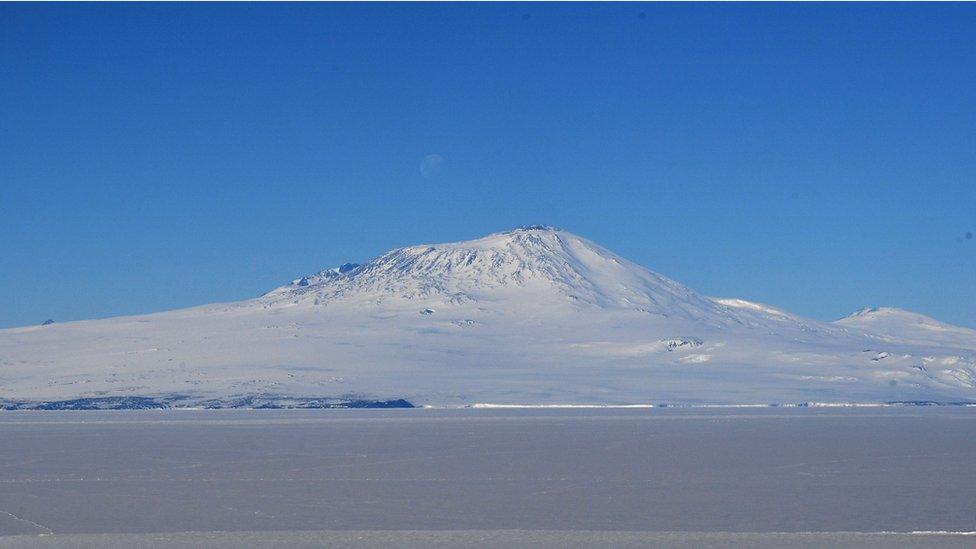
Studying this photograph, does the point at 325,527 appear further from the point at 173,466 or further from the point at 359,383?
the point at 359,383

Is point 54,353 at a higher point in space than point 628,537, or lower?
higher

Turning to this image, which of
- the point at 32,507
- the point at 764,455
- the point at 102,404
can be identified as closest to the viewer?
the point at 32,507

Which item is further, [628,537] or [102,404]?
[102,404]

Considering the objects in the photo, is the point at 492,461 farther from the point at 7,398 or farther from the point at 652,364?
the point at 652,364

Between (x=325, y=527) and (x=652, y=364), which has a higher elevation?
(x=652, y=364)

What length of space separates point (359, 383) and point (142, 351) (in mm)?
44891

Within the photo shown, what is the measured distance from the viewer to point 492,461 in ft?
151

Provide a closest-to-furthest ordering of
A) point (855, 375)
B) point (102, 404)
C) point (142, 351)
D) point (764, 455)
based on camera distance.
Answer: point (764, 455), point (102, 404), point (855, 375), point (142, 351)

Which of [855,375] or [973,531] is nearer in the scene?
[973,531]

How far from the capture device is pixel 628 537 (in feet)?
84.7

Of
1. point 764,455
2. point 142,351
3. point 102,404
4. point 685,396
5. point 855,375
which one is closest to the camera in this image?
point 764,455

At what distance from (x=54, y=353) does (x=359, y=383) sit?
59.1 metres

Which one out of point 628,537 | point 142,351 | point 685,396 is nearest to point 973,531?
point 628,537

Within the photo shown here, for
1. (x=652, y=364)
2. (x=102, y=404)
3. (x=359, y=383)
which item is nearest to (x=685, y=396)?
(x=652, y=364)
